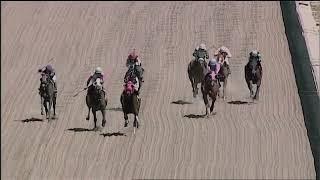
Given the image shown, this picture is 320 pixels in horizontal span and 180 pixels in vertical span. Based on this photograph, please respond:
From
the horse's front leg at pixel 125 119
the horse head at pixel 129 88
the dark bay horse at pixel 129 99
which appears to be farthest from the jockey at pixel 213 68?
the horse's front leg at pixel 125 119

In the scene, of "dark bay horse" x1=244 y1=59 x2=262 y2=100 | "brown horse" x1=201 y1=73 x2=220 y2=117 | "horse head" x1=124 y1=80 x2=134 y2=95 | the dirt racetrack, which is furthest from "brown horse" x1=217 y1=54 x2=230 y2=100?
"horse head" x1=124 y1=80 x2=134 y2=95

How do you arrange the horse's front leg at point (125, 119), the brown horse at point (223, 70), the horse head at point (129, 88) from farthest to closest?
the brown horse at point (223, 70)
the horse's front leg at point (125, 119)
the horse head at point (129, 88)

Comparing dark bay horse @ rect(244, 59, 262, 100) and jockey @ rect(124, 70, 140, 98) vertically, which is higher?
dark bay horse @ rect(244, 59, 262, 100)

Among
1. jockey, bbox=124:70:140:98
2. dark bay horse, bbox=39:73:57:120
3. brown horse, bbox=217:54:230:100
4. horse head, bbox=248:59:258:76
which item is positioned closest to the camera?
jockey, bbox=124:70:140:98

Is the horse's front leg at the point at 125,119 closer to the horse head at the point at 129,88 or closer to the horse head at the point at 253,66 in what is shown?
the horse head at the point at 129,88

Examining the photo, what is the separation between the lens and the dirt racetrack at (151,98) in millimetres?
18297

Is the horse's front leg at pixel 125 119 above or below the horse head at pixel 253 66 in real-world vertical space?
below

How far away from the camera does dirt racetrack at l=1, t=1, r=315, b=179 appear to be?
720 inches

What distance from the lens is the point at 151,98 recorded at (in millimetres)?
22359

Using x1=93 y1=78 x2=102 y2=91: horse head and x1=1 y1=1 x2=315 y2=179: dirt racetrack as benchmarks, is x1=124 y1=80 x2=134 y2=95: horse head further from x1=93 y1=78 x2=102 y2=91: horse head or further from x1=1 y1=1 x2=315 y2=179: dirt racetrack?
x1=1 y1=1 x2=315 y2=179: dirt racetrack

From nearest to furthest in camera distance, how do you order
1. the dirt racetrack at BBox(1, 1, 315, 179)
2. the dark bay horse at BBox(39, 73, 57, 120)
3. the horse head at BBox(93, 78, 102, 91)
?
the dirt racetrack at BBox(1, 1, 315, 179), the horse head at BBox(93, 78, 102, 91), the dark bay horse at BBox(39, 73, 57, 120)

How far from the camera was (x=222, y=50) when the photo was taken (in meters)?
21.6

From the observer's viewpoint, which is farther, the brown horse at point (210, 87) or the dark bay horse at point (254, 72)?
the dark bay horse at point (254, 72)

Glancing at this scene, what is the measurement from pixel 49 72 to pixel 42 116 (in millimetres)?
1818
